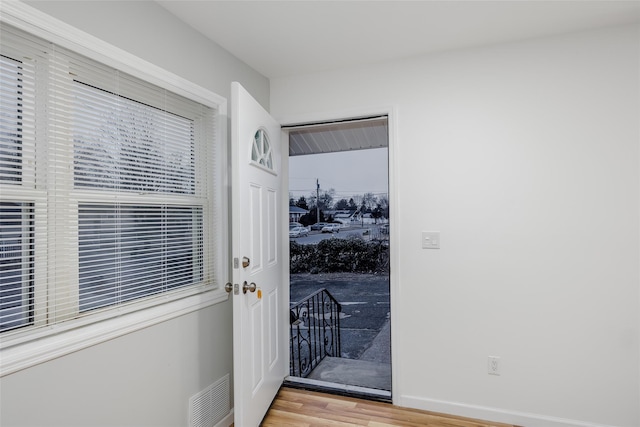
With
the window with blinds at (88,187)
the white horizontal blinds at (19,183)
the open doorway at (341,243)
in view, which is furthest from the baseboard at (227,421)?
the open doorway at (341,243)

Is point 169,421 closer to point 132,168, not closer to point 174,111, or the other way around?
point 132,168

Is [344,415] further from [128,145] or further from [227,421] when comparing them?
[128,145]

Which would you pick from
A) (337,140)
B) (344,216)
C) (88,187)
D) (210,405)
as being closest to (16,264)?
(88,187)

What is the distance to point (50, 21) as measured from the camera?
1.40 m

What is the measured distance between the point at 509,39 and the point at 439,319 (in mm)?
1831

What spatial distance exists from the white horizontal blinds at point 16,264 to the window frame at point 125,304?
0.03m

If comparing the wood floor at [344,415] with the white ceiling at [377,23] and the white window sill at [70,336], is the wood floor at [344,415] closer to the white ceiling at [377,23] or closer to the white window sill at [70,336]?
the white window sill at [70,336]

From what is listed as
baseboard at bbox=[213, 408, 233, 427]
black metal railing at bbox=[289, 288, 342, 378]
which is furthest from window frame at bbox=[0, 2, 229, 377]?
black metal railing at bbox=[289, 288, 342, 378]

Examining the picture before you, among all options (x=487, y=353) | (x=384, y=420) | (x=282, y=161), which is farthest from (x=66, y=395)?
(x=487, y=353)

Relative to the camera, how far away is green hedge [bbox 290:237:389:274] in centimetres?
526

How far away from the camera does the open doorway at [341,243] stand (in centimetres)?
453

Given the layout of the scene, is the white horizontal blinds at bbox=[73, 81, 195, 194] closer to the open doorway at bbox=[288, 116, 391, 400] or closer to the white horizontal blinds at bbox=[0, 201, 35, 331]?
the white horizontal blinds at bbox=[0, 201, 35, 331]

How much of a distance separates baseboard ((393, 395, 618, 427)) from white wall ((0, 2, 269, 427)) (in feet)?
4.17

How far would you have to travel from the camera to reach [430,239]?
2484 mm
